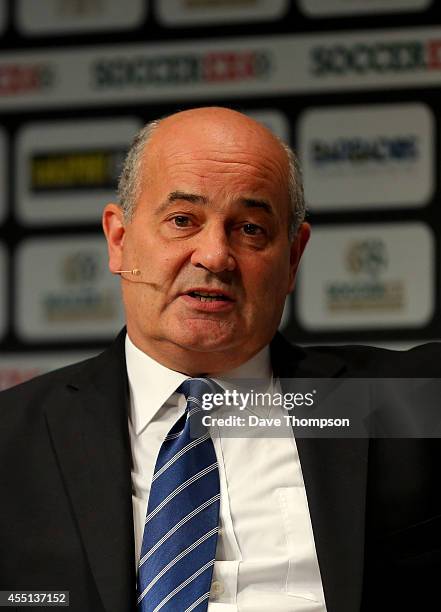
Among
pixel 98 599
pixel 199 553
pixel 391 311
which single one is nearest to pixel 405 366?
pixel 199 553

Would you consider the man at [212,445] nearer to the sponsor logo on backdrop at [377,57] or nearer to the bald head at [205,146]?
the bald head at [205,146]

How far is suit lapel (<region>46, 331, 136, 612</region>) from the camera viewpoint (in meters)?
1.09

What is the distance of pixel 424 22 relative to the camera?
6.34ft

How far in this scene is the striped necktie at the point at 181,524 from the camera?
42.9 inches

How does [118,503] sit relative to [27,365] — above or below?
above

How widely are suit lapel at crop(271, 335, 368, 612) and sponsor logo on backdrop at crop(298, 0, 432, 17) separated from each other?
1020mm

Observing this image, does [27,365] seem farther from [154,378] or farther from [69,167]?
[154,378]

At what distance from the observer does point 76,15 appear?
2051mm

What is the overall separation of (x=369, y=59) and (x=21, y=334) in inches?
33.4

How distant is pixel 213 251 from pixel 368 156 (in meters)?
0.82
